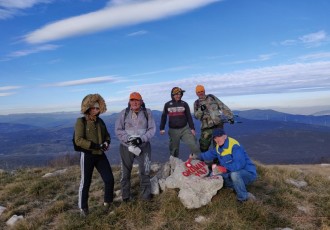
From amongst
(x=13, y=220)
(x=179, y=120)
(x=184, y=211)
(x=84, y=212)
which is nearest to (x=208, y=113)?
(x=179, y=120)

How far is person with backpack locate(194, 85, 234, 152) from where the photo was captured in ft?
38.8

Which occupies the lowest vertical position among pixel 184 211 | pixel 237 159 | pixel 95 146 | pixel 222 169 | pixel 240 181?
pixel 184 211

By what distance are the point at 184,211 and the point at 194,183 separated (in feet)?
3.15

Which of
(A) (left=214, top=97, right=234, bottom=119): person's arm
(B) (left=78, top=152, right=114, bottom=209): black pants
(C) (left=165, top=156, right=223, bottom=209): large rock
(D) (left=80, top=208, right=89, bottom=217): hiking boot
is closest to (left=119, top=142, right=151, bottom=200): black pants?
(B) (left=78, top=152, right=114, bottom=209): black pants

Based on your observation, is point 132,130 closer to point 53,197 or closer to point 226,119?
point 226,119

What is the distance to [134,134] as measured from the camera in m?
9.73

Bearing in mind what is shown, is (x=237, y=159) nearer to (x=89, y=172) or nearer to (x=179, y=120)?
(x=179, y=120)

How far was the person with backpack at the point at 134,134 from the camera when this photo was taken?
9.55 metres

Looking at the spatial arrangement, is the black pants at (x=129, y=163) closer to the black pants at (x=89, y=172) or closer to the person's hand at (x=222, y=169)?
the black pants at (x=89, y=172)

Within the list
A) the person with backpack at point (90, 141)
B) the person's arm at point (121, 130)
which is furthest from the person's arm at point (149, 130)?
the person with backpack at point (90, 141)

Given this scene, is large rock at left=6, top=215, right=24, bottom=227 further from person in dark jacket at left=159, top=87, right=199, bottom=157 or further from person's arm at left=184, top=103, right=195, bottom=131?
person's arm at left=184, top=103, right=195, bottom=131

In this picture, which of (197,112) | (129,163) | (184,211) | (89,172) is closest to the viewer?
(89,172)

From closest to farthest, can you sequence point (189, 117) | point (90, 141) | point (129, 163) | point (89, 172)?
point (90, 141) → point (89, 172) → point (129, 163) → point (189, 117)

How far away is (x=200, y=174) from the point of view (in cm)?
1030
